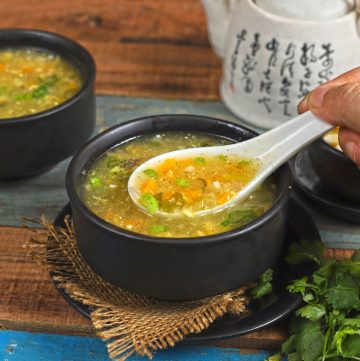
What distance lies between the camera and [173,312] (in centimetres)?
139

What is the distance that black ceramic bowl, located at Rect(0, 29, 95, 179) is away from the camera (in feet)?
5.68

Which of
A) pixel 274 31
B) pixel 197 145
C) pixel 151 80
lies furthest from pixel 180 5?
pixel 197 145

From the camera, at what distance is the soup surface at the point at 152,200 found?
1.37m

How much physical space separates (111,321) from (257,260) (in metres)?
0.28

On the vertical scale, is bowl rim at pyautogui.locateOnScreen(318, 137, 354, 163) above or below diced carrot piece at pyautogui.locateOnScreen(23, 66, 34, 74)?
above

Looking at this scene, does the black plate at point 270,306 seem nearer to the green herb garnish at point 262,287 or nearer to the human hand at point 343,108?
the green herb garnish at point 262,287

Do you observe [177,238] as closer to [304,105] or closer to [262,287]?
[262,287]

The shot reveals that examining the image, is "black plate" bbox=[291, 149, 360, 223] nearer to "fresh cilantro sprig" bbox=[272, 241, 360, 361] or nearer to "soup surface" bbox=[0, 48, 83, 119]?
"fresh cilantro sprig" bbox=[272, 241, 360, 361]

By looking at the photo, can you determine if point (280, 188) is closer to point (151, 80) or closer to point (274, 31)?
point (274, 31)

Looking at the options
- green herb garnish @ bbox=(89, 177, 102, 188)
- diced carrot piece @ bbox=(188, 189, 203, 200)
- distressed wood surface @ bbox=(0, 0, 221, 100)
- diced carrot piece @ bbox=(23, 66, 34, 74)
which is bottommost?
distressed wood surface @ bbox=(0, 0, 221, 100)

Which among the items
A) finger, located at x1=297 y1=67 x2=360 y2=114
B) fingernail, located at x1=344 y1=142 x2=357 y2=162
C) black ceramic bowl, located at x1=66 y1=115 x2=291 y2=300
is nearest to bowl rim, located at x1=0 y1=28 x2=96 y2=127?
black ceramic bowl, located at x1=66 y1=115 x2=291 y2=300

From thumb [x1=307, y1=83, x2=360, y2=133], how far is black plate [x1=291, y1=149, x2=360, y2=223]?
27 centimetres

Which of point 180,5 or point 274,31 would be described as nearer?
point 274,31

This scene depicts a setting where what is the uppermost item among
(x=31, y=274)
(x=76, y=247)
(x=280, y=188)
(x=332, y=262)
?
(x=280, y=188)
